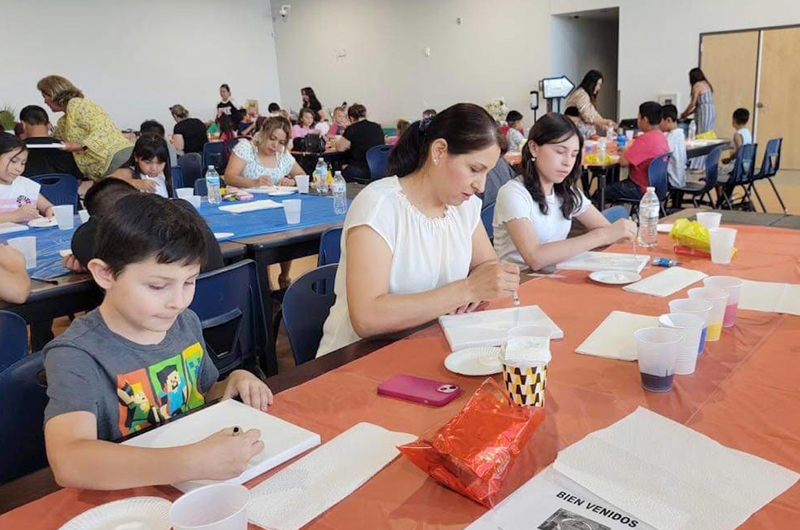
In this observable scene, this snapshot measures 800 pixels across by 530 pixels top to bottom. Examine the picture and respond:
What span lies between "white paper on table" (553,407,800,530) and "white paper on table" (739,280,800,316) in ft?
2.55

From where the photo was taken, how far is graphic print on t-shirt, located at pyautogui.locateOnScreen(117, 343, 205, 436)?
1317 millimetres

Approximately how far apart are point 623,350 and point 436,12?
1089cm

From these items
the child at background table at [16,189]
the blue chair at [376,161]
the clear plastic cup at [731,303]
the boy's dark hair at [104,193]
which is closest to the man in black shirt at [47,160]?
the child at background table at [16,189]

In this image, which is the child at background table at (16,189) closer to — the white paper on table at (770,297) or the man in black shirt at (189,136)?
the white paper on table at (770,297)

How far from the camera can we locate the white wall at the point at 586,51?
10.3m

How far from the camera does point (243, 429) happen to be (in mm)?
1149

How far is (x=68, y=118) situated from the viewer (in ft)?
16.2

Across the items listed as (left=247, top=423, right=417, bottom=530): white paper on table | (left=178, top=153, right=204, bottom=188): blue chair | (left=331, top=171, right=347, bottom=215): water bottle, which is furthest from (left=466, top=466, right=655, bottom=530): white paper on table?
(left=178, top=153, right=204, bottom=188): blue chair

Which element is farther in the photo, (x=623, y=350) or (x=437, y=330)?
(x=437, y=330)

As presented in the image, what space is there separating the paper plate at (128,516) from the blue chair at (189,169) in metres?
5.69

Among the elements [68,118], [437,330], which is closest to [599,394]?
[437,330]

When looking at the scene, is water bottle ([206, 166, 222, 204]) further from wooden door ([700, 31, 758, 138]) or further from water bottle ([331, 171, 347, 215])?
wooden door ([700, 31, 758, 138])

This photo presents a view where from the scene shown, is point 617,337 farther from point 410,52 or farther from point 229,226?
point 410,52

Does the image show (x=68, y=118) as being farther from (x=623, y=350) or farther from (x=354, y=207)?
(x=623, y=350)
